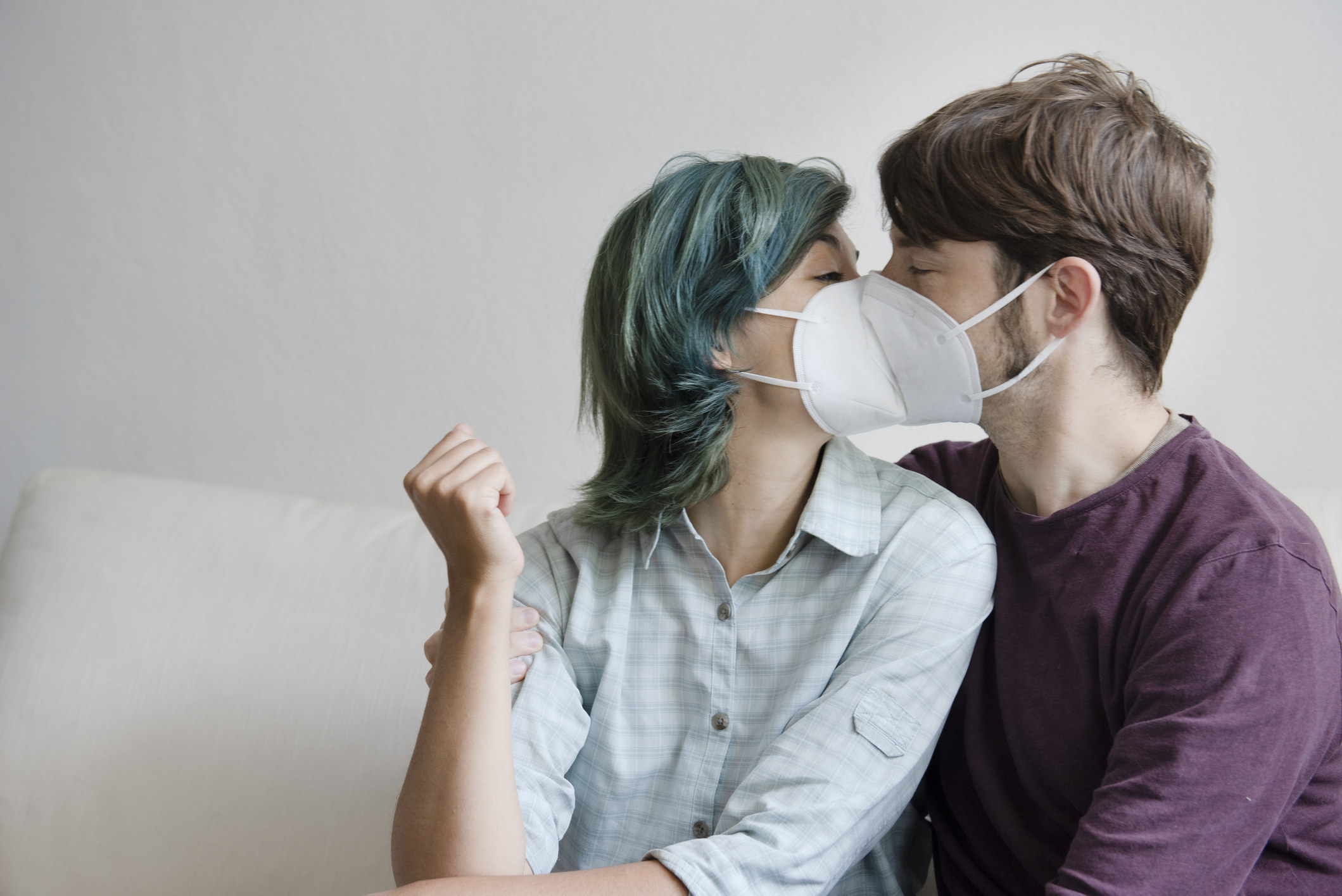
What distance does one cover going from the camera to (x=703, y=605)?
1215 mm

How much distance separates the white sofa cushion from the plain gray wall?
553 millimetres

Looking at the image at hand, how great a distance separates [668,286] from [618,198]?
82 cm

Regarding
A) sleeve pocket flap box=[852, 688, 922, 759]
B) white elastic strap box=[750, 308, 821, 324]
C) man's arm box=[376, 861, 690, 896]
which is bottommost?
man's arm box=[376, 861, 690, 896]

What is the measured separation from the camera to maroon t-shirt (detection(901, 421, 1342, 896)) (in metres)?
0.91

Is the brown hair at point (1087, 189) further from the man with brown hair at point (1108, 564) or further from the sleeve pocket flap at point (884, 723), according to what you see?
the sleeve pocket flap at point (884, 723)

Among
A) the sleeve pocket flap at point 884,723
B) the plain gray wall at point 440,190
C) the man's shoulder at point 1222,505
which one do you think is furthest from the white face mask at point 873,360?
the plain gray wall at point 440,190

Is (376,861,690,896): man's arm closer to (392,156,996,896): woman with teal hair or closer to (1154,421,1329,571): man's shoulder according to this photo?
(392,156,996,896): woman with teal hair

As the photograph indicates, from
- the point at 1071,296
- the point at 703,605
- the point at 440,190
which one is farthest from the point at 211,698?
the point at 1071,296

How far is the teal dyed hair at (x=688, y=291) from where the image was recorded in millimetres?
1180

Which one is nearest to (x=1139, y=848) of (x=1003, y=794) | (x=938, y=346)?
(x=1003, y=794)

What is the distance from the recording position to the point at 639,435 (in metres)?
1.28

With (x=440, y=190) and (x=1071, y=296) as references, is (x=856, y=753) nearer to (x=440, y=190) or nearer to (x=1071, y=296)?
(x=1071, y=296)

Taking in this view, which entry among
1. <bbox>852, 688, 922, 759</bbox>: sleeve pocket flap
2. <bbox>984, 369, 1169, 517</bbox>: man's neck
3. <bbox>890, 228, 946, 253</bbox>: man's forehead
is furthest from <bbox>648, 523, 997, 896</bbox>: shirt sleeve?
<bbox>890, 228, 946, 253</bbox>: man's forehead

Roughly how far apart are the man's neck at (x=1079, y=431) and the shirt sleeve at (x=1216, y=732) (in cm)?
19
